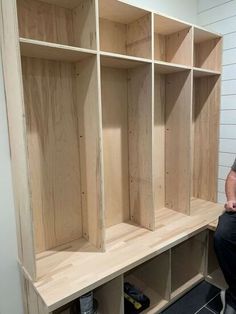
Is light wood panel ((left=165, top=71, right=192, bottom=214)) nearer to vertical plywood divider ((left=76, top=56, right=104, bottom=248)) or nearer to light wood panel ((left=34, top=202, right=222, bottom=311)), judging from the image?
light wood panel ((left=34, top=202, right=222, bottom=311))

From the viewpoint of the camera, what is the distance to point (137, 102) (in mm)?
1746

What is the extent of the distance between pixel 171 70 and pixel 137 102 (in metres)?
0.41

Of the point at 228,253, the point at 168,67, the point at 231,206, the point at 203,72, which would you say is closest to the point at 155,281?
the point at 228,253

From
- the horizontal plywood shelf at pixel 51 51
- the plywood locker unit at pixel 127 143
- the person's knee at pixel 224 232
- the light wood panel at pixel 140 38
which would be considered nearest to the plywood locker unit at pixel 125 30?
the light wood panel at pixel 140 38

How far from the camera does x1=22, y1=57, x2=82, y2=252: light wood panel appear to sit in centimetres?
140

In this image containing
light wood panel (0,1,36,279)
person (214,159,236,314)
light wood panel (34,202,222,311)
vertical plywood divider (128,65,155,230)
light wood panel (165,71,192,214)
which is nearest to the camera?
light wood panel (0,1,36,279)

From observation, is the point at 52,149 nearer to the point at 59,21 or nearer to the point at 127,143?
the point at 127,143

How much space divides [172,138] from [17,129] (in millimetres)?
1261

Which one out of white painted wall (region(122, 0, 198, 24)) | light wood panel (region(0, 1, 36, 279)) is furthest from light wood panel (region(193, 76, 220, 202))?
light wood panel (region(0, 1, 36, 279))

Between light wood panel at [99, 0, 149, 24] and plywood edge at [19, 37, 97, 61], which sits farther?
light wood panel at [99, 0, 149, 24]

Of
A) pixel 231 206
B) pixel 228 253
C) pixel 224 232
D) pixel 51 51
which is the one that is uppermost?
pixel 51 51

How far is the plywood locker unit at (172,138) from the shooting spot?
1929 mm

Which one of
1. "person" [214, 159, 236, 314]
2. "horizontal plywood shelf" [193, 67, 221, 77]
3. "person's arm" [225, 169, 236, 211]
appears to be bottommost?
"person" [214, 159, 236, 314]

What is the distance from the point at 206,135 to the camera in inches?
89.1
